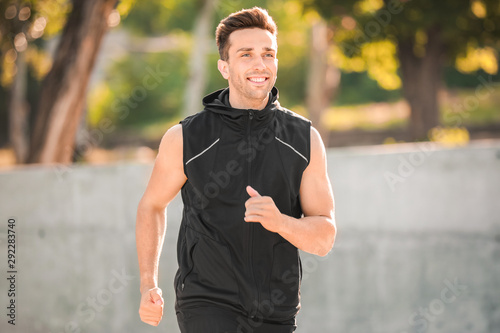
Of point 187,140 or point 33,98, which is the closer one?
point 187,140

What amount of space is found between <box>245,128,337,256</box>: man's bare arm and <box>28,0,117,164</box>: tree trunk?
8.54 m

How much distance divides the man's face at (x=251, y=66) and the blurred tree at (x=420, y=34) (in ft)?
53.4

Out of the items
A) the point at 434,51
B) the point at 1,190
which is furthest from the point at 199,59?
the point at 1,190

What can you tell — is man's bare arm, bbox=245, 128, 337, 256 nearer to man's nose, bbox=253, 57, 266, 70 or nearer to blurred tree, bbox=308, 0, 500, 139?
man's nose, bbox=253, 57, 266, 70

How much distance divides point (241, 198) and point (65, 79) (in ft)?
28.3

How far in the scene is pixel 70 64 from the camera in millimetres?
11164

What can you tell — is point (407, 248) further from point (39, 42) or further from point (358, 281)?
point (39, 42)

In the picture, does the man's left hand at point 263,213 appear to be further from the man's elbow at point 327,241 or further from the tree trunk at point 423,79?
the tree trunk at point 423,79

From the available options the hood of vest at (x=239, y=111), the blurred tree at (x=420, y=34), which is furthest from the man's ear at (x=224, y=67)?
the blurred tree at (x=420, y=34)

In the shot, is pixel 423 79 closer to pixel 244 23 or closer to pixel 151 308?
pixel 244 23

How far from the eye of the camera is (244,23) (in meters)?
3.38

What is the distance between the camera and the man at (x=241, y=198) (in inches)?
124

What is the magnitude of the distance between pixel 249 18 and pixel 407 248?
2.84 metres

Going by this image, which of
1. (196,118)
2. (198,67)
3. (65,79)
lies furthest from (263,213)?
(198,67)
